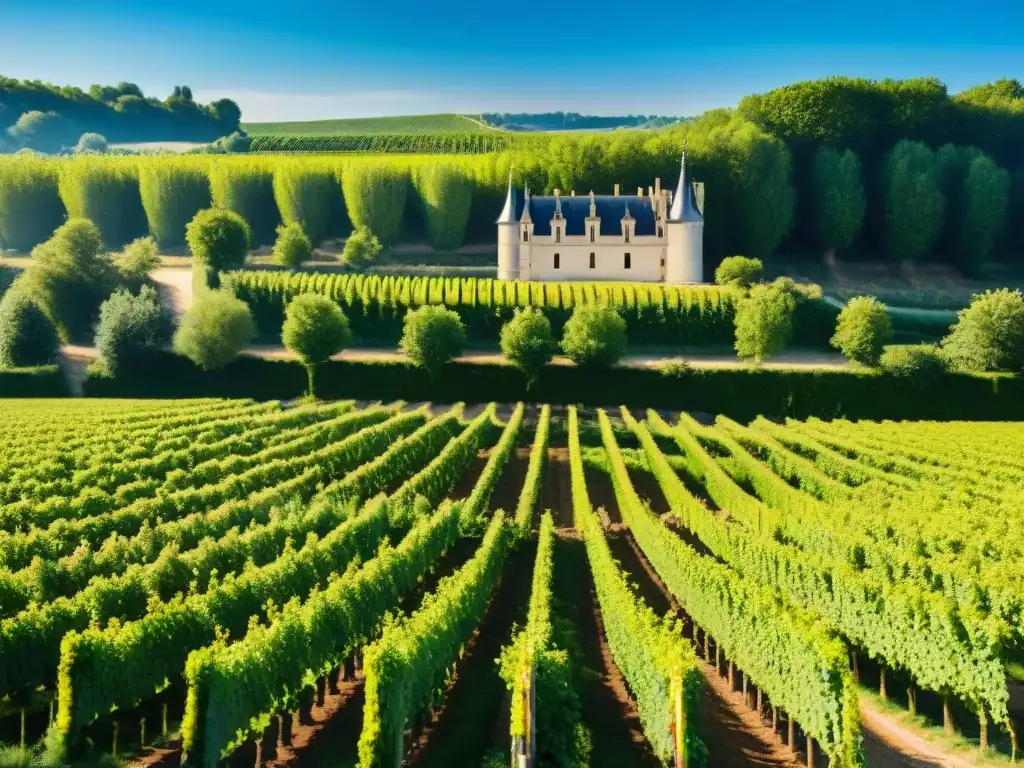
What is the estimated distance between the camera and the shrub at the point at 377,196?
69938mm

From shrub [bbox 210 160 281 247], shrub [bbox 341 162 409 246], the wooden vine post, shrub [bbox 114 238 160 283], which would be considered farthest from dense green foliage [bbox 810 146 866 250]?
the wooden vine post

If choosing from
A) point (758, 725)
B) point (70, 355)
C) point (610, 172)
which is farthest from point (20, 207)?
point (758, 725)

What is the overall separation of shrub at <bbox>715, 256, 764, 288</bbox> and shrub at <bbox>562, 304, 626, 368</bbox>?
11221 millimetres

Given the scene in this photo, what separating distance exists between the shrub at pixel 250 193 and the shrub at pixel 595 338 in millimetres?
36163

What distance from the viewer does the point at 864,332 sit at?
47.8m

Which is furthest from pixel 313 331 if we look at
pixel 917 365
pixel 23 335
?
pixel 917 365

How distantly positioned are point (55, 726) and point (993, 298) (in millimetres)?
46359

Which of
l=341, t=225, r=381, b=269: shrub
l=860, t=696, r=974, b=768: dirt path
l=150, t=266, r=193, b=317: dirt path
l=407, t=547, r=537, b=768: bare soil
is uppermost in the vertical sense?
l=341, t=225, r=381, b=269: shrub

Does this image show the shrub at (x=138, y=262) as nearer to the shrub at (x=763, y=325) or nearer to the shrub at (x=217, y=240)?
the shrub at (x=217, y=240)

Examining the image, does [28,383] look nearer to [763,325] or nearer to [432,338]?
[432,338]

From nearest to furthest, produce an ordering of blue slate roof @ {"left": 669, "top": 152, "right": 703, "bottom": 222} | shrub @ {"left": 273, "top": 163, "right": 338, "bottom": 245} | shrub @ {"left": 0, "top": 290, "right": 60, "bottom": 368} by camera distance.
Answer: shrub @ {"left": 0, "top": 290, "right": 60, "bottom": 368} < blue slate roof @ {"left": 669, "top": 152, "right": 703, "bottom": 222} < shrub @ {"left": 273, "top": 163, "right": 338, "bottom": 245}

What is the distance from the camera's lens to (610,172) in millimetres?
68250

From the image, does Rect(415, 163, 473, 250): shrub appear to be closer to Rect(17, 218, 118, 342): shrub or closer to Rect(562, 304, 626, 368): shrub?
Rect(17, 218, 118, 342): shrub

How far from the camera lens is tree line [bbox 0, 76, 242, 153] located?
112812 mm
